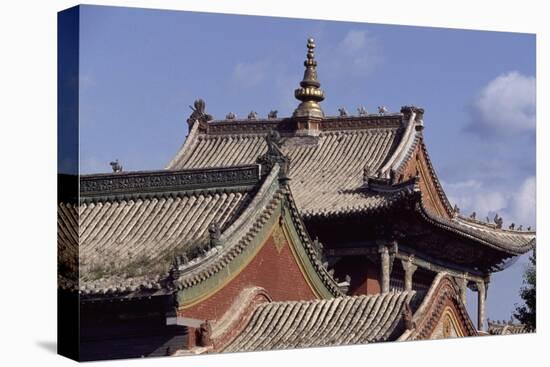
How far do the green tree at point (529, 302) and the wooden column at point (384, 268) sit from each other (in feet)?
6.00

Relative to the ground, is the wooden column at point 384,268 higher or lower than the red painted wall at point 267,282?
higher

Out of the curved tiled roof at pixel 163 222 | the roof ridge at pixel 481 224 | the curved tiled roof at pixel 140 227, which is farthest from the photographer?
the roof ridge at pixel 481 224

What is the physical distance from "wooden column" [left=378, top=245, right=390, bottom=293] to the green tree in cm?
183

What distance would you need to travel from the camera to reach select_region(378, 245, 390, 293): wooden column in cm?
2217

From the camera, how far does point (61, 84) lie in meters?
16.7

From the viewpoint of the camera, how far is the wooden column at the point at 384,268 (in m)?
22.2

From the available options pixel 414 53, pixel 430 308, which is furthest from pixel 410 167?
pixel 430 308

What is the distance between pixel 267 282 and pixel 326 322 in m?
0.88

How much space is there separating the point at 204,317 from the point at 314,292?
8.36 ft

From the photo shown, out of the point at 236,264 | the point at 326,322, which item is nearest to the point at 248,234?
the point at 236,264

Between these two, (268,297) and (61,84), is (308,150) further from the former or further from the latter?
(61,84)

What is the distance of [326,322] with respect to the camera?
60.2 ft

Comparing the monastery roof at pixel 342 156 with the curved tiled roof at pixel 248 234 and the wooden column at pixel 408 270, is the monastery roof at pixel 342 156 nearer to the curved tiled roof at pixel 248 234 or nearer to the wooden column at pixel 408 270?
the wooden column at pixel 408 270

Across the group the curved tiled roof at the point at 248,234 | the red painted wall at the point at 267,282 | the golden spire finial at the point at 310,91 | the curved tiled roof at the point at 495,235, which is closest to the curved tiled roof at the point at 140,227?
the curved tiled roof at the point at 248,234
